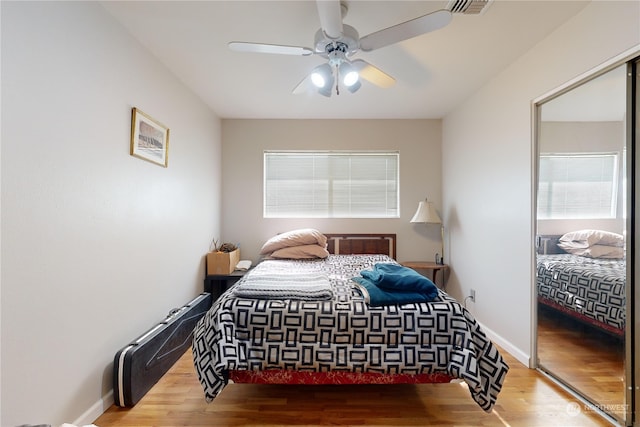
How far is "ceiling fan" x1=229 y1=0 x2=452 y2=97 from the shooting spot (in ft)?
4.79

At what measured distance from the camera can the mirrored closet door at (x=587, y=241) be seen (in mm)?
1630

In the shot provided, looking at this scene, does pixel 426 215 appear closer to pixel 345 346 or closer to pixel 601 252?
pixel 601 252

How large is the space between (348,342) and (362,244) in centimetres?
216

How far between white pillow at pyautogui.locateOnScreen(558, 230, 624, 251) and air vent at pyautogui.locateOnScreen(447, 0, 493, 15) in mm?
1469

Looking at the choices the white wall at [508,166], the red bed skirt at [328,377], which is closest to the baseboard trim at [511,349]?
the white wall at [508,166]

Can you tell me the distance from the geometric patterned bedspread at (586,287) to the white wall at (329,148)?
174 cm

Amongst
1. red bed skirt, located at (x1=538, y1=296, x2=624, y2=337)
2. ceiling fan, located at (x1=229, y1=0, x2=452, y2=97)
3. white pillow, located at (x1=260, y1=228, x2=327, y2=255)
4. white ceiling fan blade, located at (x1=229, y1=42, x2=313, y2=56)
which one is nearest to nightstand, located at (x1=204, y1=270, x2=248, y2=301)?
white pillow, located at (x1=260, y1=228, x2=327, y2=255)

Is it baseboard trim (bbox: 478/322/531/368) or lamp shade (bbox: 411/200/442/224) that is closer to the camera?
baseboard trim (bbox: 478/322/531/368)

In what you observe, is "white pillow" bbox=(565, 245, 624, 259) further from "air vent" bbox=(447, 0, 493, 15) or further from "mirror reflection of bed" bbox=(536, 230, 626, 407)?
"air vent" bbox=(447, 0, 493, 15)

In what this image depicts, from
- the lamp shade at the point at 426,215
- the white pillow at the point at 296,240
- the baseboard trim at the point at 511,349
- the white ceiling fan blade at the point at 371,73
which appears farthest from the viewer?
the lamp shade at the point at 426,215

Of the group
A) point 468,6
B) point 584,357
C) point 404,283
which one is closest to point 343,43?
point 468,6

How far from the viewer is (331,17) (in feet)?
4.85

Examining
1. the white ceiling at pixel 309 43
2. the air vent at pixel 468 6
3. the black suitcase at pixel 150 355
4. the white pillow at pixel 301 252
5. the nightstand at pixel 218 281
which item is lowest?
the black suitcase at pixel 150 355

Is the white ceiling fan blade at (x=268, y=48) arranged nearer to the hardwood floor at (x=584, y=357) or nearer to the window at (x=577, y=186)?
the window at (x=577, y=186)
